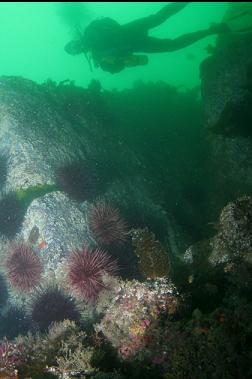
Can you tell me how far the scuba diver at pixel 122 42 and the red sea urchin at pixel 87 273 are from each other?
1335 centimetres

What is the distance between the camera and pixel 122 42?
18.0m

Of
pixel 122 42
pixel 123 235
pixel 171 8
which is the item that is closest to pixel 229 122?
pixel 123 235

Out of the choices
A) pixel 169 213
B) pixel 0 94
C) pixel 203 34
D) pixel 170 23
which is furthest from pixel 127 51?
pixel 170 23

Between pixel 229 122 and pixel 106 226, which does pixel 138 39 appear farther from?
pixel 106 226

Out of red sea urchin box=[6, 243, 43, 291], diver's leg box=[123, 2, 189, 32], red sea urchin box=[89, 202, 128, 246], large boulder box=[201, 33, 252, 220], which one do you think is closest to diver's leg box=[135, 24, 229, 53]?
diver's leg box=[123, 2, 189, 32]

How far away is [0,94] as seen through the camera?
1180cm

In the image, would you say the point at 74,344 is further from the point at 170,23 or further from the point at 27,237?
the point at 170,23

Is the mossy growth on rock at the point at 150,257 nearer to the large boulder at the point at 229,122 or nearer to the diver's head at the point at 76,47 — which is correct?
the large boulder at the point at 229,122

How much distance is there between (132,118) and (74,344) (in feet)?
39.3

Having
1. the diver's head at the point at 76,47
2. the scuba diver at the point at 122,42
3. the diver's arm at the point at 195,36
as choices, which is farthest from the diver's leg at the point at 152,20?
the diver's head at the point at 76,47

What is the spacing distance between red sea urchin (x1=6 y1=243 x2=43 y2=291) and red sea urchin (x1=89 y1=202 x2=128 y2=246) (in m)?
1.56

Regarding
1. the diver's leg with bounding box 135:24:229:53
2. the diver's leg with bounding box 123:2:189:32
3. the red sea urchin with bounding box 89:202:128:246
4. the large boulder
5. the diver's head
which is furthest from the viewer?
the diver's leg with bounding box 135:24:229:53

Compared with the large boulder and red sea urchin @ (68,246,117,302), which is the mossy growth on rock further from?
the large boulder

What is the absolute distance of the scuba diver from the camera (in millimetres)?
17703
